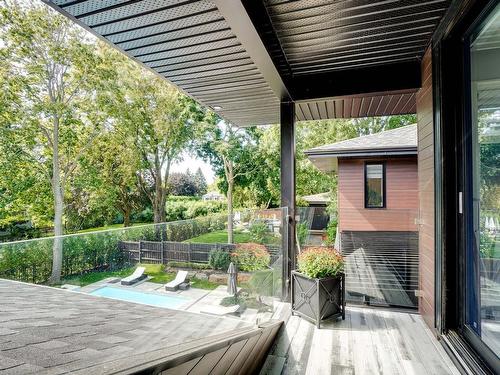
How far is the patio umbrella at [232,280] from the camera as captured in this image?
2797 mm

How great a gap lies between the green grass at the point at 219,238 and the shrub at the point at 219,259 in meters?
0.14

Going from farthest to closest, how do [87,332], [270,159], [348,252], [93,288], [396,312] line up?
[270,159] → [348,252] → [396,312] → [93,288] → [87,332]

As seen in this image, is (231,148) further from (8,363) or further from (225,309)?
(8,363)

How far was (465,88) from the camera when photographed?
2131 mm

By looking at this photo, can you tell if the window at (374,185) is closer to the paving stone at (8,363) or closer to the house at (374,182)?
the house at (374,182)

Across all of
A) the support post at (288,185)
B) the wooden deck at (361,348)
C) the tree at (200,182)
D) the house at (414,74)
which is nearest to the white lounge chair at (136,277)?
the wooden deck at (361,348)

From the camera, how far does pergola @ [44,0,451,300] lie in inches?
82.6

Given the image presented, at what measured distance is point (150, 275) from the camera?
2559mm

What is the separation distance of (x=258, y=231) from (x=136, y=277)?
4.62 ft

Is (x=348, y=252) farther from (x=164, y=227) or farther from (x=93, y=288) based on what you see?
(x=93, y=288)

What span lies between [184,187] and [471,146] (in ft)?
59.1

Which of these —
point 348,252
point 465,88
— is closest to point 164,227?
point 465,88

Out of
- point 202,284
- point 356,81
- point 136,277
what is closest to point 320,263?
point 202,284

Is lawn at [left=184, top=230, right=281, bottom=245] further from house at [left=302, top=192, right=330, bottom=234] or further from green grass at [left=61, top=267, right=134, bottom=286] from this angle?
house at [left=302, top=192, right=330, bottom=234]
